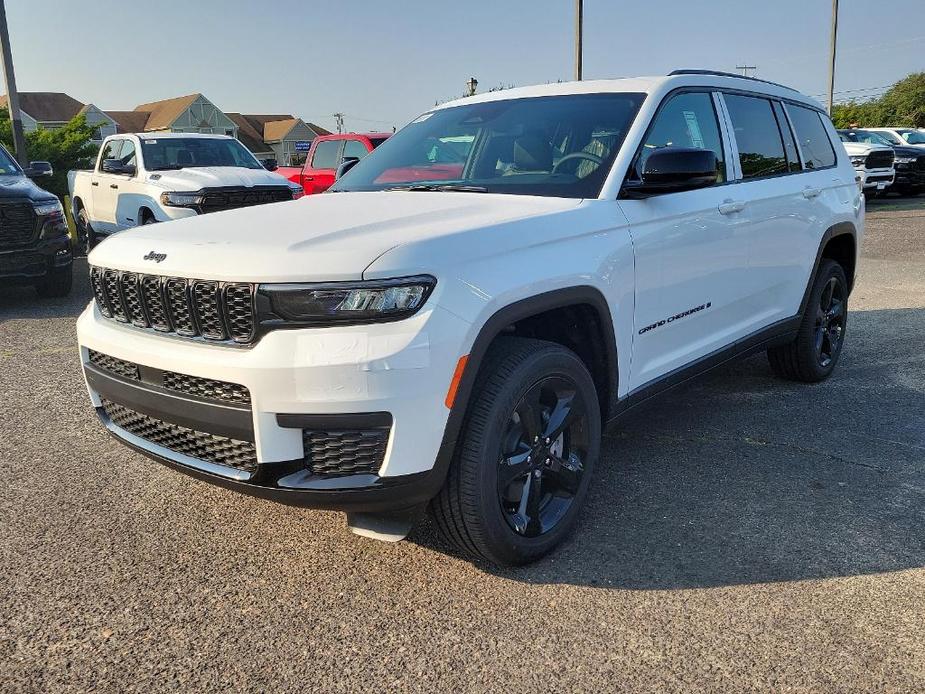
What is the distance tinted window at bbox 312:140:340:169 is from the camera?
46.0 ft

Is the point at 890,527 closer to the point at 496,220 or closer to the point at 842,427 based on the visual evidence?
the point at 842,427

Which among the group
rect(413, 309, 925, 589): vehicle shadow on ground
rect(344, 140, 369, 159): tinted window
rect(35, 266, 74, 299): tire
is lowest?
rect(413, 309, 925, 589): vehicle shadow on ground

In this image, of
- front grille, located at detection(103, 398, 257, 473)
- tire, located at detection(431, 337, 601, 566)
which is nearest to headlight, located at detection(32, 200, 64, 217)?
front grille, located at detection(103, 398, 257, 473)

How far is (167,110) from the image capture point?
77875 millimetres

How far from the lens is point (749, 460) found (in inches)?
158

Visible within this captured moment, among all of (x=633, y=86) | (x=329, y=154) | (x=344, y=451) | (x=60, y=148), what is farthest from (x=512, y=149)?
(x=60, y=148)

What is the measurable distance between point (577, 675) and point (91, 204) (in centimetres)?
1150

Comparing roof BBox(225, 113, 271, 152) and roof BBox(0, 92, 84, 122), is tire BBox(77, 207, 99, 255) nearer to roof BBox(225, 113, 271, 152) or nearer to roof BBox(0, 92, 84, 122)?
roof BBox(0, 92, 84, 122)

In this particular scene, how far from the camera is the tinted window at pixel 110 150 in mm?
11430

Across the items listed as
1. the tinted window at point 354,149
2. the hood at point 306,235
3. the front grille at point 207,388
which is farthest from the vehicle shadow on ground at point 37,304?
the front grille at point 207,388

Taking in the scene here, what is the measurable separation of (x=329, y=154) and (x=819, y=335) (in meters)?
10.6

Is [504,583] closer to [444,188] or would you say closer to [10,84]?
[444,188]

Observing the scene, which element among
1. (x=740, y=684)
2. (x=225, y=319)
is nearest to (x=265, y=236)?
(x=225, y=319)

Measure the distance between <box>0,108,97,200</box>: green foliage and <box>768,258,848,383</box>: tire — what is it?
1509cm
